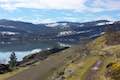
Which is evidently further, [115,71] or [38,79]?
[38,79]

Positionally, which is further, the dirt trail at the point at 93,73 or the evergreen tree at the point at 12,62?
the evergreen tree at the point at 12,62

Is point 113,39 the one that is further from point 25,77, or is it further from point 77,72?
point 77,72

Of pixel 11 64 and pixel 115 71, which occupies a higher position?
pixel 115 71

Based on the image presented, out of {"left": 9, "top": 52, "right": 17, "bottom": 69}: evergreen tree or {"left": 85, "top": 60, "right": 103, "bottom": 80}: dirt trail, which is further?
{"left": 9, "top": 52, "right": 17, "bottom": 69}: evergreen tree

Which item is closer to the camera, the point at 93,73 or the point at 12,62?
the point at 93,73

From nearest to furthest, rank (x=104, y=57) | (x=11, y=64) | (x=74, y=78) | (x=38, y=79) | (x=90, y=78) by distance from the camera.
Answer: (x=90, y=78) < (x=74, y=78) < (x=38, y=79) < (x=104, y=57) < (x=11, y=64)

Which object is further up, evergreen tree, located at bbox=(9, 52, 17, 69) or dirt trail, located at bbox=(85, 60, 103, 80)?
dirt trail, located at bbox=(85, 60, 103, 80)

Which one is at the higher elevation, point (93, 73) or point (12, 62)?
point (93, 73)

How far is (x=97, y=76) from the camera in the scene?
66.9 m

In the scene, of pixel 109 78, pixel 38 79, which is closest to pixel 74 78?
pixel 109 78

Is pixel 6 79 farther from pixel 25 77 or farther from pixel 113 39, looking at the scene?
pixel 113 39

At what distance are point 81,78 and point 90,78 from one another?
2.77 meters

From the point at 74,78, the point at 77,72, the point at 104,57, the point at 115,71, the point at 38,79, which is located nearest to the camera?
the point at 115,71

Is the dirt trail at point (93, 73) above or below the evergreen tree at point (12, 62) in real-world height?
above
